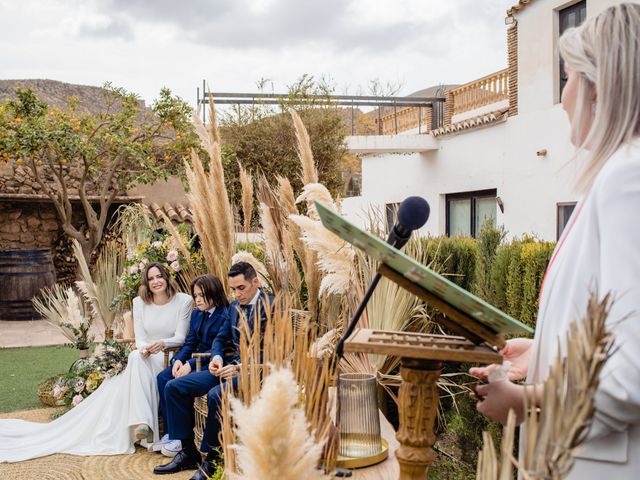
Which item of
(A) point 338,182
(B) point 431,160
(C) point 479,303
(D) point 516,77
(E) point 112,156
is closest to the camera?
(C) point 479,303

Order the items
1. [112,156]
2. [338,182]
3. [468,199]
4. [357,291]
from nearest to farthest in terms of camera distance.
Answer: [357,291], [112,156], [468,199], [338,182]

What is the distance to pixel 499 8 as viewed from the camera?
36.7 ft

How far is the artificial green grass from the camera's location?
554 centimetres

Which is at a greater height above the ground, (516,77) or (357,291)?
(516,77)

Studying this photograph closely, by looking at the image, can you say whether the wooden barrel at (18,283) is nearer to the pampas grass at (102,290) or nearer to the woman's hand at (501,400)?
the pampas grass at (102,290)

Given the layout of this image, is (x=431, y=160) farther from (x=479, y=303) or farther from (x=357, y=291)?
(x=479, y=303)

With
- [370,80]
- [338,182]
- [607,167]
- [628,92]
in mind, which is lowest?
[607,167]

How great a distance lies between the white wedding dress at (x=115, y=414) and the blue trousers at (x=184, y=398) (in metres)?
0.39

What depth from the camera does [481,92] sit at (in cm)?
1209

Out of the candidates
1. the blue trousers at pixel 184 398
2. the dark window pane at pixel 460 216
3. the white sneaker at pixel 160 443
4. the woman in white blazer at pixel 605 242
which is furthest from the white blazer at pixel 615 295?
the dark window pane at pixel 460 216

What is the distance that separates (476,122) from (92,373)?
8.03 m

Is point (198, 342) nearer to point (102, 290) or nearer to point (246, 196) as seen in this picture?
point (246, 196)

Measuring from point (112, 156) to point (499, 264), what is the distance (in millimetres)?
8657

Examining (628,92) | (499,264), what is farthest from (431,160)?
(628,92)
